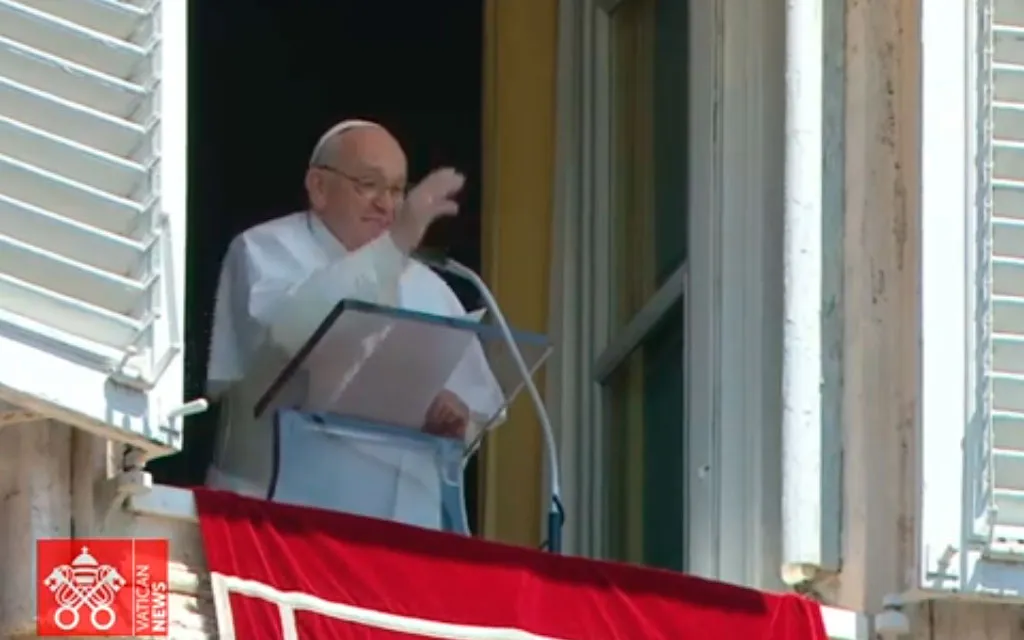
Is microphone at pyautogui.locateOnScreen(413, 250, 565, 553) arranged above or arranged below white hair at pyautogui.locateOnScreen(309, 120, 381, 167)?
below

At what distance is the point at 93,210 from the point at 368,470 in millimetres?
899

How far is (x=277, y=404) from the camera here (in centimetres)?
579

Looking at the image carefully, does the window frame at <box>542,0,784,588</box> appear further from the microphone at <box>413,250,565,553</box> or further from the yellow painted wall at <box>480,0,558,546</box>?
the yellow painted wall at <box>480,0,558,546</box>

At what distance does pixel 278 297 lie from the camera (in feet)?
19.3

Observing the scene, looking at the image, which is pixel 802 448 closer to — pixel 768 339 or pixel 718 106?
pixel 768 339

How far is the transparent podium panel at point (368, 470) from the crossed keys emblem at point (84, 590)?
73 centimetres

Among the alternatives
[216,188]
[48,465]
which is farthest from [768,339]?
[216,188]

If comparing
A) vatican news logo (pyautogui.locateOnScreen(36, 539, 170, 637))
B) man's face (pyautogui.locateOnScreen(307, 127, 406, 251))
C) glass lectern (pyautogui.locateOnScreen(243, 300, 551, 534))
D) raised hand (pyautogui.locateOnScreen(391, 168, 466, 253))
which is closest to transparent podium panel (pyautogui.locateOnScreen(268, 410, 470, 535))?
glass lectern (pyautogui.locateOnScreen(243, 300, 551, 534))

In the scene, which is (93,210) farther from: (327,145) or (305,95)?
(305,95)

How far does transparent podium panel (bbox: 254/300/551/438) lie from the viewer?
5.70 m

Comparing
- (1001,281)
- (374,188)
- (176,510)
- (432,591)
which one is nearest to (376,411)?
(374,188)

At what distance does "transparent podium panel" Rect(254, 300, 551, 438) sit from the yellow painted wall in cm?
71

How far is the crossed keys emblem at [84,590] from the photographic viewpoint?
15.9 ft

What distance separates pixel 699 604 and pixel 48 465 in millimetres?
907
